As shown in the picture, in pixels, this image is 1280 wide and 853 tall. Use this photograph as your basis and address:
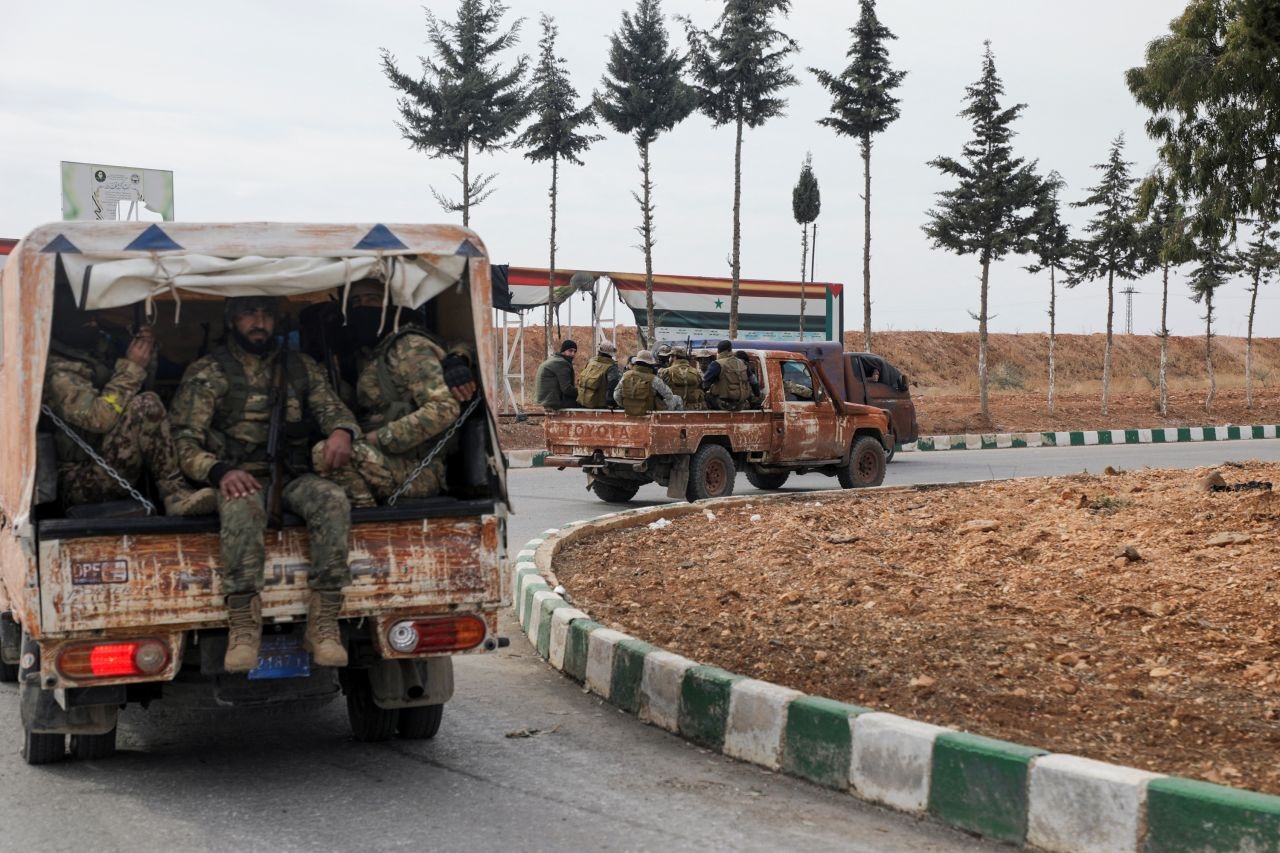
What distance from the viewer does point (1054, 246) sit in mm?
35250

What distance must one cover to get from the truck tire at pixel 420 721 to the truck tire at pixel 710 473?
31.9 feet

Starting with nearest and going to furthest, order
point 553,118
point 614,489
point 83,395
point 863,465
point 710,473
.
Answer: point 83,395
point 710,473
point 614,489
point 863,465
point 553,118

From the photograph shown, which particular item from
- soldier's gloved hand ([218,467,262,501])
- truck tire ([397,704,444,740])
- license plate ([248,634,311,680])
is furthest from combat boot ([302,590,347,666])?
truck tire ([397,704,444,740])

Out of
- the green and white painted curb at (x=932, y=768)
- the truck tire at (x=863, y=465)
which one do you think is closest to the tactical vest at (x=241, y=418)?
the green and white painted curb at (x=932, y=768)

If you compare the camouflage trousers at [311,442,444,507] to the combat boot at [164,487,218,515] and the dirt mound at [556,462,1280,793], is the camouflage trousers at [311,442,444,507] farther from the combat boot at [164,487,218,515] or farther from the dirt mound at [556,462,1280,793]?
the dirt mound at [556,462,1280,793]

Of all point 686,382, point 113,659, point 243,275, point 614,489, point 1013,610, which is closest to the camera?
point 113,659

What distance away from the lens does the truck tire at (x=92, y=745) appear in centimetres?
567

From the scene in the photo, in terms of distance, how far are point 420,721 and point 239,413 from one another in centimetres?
156

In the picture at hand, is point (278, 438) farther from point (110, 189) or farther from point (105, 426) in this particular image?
point (110, 189)

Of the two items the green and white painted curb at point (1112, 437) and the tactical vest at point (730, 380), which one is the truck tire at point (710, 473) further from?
the green and white painted curb at point (1112, 437)

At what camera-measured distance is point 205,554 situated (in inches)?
206

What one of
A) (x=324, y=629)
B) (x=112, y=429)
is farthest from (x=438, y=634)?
(x=112, y=429)

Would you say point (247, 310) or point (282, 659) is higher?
point (247, 310)

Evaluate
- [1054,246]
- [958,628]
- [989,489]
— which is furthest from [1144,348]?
[958,628]
